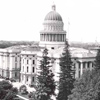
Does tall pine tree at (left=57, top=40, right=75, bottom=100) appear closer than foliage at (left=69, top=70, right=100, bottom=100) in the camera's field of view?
No

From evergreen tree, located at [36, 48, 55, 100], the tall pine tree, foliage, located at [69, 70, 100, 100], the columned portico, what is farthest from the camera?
the columned portico

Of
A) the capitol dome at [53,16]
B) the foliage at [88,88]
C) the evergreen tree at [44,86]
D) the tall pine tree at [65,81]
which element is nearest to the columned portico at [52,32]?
the capitol dome at [53,16]

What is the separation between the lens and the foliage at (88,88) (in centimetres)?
4238

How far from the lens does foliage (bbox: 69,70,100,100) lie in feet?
139

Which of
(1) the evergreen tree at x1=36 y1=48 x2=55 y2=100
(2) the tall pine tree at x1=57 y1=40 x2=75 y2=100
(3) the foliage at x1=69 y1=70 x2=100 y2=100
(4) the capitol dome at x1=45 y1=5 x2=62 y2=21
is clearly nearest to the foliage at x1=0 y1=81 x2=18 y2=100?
(1) the evergreen tree at x1=36 y1=48 x2=55 y2=100

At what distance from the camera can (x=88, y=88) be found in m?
43.2

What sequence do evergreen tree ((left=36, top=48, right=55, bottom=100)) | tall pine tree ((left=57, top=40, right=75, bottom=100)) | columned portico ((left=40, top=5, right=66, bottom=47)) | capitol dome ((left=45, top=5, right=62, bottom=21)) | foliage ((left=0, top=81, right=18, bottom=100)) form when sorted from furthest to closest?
1. capitol dome ((left=45, top=5, right=62, bottom=21))
2. columned portico ((left=40, top=5, right=66, bottom=47))
3. foliage ((left=0, top=81, right=18, bottom=100))
4. tall pine tree ((left=57, top=40, right=75, bottom=100))
5. evergreen tree ((left=36, top=48, right=55, bottom=100))

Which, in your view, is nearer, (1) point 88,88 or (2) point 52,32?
(1) point 88,88

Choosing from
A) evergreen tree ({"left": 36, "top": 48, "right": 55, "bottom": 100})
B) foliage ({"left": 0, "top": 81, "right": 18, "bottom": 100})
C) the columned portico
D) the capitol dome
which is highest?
the capitol dome

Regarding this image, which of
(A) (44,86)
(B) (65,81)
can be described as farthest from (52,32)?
(A) (44,86)

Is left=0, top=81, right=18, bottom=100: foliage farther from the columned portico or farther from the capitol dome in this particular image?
the capitol dome

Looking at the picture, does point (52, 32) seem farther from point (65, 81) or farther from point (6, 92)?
point (65, 81)

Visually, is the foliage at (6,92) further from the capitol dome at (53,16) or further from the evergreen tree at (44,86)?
the capitol dome at (53,16)

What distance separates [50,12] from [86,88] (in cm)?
6340
